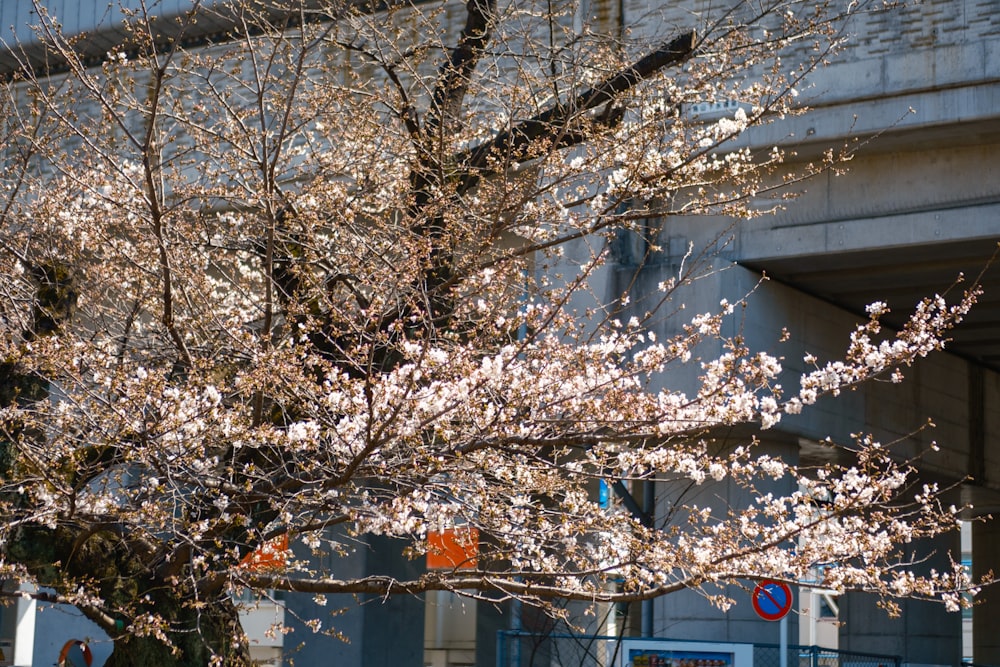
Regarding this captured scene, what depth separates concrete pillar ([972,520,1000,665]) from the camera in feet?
90.5

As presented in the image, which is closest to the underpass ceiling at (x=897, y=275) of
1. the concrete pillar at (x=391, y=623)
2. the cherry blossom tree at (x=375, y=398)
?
the cherry blossom tree at (x=375, y=398)

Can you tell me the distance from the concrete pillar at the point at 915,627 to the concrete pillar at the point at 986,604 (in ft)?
24.1

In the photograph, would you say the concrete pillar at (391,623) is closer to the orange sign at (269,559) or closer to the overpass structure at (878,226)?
the overpass structure at (878,226)

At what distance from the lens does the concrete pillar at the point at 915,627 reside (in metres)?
20.1

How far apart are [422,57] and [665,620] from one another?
8873 mm

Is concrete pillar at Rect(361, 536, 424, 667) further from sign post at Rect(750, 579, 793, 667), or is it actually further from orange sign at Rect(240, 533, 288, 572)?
orange sign at Rect(240, 533, 288, 572)

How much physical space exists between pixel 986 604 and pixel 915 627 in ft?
29.0

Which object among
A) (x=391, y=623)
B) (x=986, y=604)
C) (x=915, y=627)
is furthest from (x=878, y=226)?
(x=986, y=604)

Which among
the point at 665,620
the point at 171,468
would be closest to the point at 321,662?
the point at 665,620

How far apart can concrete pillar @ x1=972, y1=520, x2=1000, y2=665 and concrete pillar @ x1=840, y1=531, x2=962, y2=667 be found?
733cm

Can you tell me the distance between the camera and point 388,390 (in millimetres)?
6352

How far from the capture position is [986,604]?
91.4ft

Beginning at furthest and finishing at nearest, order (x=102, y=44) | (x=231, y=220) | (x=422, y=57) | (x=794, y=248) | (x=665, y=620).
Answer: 1. (x=102, y=44)
2. (x=665, y=620)
3. (x=794, y=248)
4. (x=231, y=220)
5. (x=422, y=57)

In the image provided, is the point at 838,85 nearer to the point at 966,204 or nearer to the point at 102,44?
the point at 966,204
